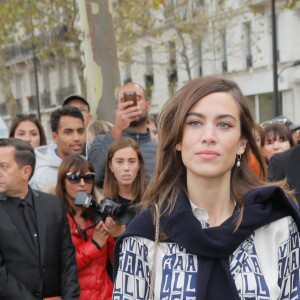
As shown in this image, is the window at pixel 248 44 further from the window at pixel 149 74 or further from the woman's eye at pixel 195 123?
the woman's eye at pixel 195 123

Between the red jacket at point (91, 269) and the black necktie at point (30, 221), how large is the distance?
0.50 metres

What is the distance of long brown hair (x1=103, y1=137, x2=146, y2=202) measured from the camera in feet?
17.4

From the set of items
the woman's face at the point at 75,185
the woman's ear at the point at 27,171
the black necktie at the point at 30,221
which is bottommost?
the black necktie at the point at 30,221

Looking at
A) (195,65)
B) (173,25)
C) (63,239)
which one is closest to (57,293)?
(63,239)

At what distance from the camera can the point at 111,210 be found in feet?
15.5

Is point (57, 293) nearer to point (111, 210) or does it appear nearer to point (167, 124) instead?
point (111, 210)

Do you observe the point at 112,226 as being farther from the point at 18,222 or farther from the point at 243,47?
the point at 243,47

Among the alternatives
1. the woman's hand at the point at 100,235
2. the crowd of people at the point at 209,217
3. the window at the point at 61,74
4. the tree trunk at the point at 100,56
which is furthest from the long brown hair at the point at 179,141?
the window at the point at 61,74

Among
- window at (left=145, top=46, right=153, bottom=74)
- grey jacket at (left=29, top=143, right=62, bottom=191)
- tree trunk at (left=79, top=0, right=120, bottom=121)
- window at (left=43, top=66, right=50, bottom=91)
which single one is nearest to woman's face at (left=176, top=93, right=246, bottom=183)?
grey jacket at (left=29, top=143, right=62, bottom=191)

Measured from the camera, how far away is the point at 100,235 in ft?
16.3

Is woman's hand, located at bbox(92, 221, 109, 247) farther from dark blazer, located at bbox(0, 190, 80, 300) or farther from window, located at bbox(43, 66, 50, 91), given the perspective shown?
window, located at bbox(43, 66, 50, 91)

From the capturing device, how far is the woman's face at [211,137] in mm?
2535

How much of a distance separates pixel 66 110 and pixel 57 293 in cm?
214

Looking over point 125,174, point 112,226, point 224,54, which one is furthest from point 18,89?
point 112,226
